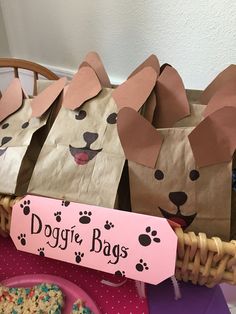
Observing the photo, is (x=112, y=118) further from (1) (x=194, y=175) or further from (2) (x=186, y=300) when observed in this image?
(2) (x=186, y=300)

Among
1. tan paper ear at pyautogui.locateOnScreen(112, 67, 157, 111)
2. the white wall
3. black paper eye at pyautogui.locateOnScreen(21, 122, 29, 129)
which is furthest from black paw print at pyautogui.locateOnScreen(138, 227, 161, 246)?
the white wall

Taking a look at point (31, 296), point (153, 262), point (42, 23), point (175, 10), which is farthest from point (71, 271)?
point (42, 23)

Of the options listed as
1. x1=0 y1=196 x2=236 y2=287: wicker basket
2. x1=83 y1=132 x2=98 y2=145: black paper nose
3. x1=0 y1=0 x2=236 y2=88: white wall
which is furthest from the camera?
x1=0 y1=0 x2=236 y2=88: white wall

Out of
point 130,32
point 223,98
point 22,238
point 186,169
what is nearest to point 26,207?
point 22,238

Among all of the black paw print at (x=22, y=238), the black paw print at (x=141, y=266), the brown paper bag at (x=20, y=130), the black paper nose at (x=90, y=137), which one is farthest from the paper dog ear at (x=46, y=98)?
the black paw print at (x=141, y=266)

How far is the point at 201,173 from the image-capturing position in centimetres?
55

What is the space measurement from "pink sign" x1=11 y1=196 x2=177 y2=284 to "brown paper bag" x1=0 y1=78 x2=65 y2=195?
0.06 meters

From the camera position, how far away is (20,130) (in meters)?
0.68

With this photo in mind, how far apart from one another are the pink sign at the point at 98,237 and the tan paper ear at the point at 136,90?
18 cm

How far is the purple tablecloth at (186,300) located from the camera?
0.60 metres

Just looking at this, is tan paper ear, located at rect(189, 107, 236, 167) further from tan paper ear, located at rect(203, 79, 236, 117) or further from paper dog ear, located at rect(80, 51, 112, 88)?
paper dog ear, located at rect(80, 51, 112, 88)

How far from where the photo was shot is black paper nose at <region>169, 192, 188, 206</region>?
1.83ft

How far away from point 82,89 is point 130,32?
1.87ft

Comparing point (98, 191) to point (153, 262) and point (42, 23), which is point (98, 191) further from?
point (42, 23)
